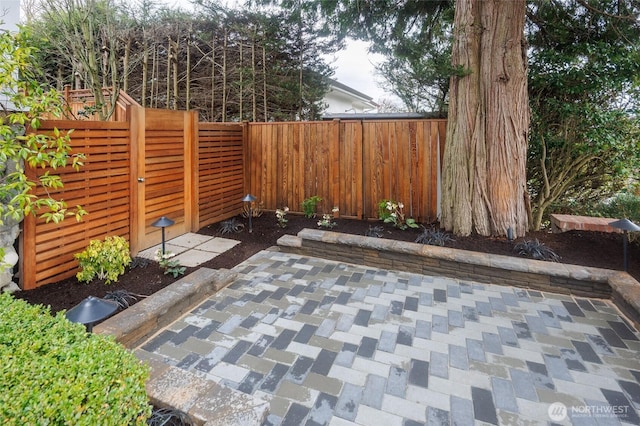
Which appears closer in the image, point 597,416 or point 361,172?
point 597,416

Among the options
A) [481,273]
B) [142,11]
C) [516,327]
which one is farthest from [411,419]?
[142,11]

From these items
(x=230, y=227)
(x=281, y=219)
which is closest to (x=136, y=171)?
(x=230, y=227)

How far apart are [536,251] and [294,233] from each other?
3397 mm

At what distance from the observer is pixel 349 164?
247 inches

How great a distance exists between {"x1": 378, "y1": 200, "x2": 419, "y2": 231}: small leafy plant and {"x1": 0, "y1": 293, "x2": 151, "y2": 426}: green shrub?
443 centimetres

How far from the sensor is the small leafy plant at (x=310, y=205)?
6.30 m

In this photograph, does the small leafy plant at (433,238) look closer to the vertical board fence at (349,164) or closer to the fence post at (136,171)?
the vertical board fence at (349,164)

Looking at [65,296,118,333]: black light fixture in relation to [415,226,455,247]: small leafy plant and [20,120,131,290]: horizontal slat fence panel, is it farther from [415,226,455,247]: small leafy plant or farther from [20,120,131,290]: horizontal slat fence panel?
[415,226,455,247]: small leafy plant

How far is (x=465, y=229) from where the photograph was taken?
4953 mm

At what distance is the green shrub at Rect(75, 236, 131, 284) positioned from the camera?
3.60 meters

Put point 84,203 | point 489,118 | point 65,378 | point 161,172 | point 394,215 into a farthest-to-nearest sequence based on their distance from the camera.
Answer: point 394,215
point 161,172
point 489,118
point 84,203
point 65,378

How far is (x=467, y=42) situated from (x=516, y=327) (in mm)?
3864

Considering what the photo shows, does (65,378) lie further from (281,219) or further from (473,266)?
(281,219)

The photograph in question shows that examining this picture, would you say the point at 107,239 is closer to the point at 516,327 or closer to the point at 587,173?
the point at 516,327
